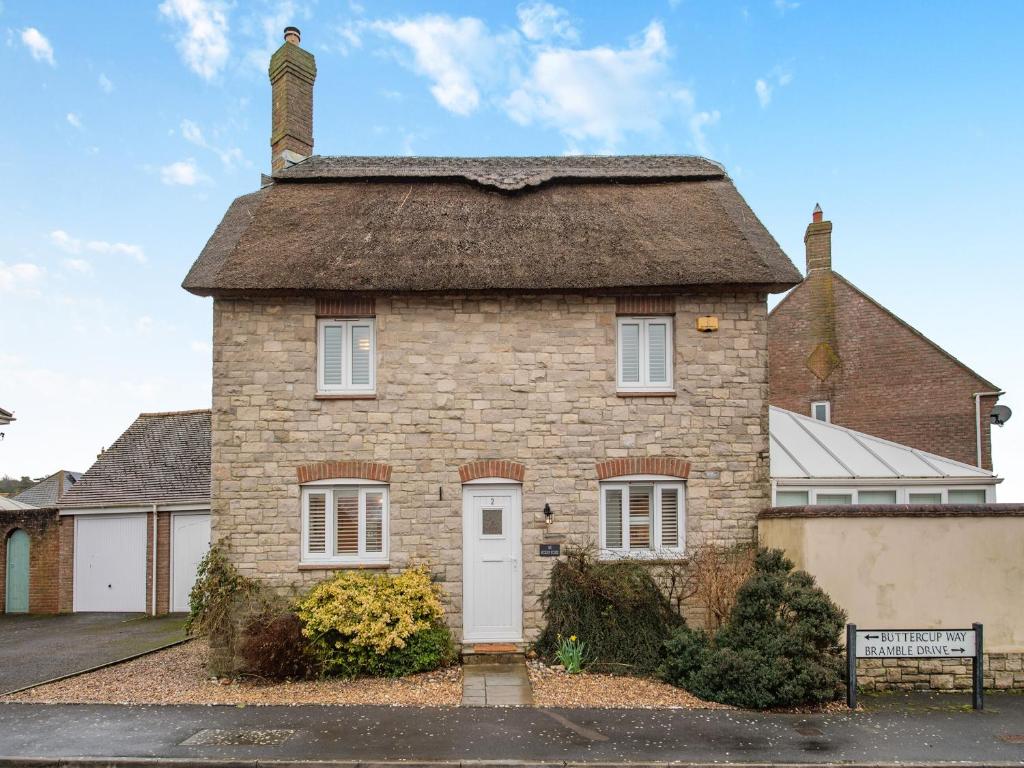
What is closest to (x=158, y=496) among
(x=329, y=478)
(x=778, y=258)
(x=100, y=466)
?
(x=100, y=466)

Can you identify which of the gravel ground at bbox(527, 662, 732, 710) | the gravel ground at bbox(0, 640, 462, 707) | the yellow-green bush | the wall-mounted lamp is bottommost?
the gravel ground at bbox(0, 640, 462, 707)

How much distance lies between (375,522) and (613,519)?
3.59 m

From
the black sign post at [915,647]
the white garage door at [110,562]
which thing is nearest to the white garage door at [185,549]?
the white garage door at [110,562]

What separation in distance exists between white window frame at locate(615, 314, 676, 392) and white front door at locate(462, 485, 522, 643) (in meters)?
2.42

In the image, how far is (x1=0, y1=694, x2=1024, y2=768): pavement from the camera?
7.95 m

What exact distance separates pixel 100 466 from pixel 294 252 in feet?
36.5

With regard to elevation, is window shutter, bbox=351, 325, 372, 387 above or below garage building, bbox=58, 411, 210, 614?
above

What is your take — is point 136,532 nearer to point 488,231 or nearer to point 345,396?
point 345,396

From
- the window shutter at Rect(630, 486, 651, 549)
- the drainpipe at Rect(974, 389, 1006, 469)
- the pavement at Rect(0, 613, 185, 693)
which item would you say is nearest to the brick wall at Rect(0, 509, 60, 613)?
the pavement at Rect(0, 613, 185, 693)

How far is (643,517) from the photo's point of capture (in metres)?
12.5

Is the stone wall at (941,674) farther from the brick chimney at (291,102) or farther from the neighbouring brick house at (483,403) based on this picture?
the brick chimney at (291,102)

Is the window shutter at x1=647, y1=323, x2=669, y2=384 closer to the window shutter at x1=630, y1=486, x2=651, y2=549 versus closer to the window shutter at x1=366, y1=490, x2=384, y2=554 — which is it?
the window shutter at x1=630, y1=486, x2=651, y2=549

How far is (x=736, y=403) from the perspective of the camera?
493 inches

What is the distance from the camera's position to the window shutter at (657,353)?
501 inches
